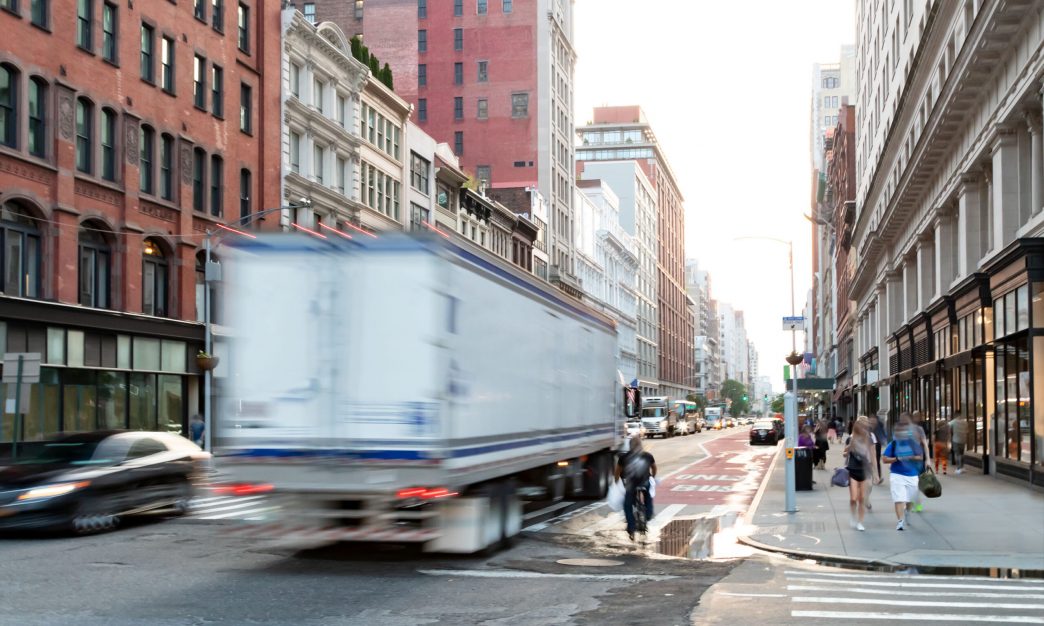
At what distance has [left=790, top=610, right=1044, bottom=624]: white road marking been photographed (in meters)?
10.3

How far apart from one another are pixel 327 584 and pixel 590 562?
12.1 ft

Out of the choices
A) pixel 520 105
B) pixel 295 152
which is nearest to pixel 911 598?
pixel 295 152

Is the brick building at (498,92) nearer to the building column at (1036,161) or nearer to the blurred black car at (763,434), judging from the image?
the blurred black car at (763,434)

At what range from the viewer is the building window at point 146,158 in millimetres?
37375

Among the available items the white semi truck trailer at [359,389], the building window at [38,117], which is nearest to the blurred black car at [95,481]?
the white semi truck trailer at [359,389]

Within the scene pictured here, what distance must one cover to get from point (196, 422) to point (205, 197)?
435 inches

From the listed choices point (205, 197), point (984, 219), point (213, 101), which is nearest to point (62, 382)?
point (205, 197)

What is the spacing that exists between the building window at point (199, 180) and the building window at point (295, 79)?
307 inches

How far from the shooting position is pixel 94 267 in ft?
114

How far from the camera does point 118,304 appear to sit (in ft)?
116

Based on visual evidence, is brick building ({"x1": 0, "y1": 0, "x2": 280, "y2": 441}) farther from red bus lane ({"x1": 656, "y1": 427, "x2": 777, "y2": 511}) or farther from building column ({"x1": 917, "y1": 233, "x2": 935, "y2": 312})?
building column ({"x1": 917, "y1": 233, "x2": 935, "y2": 312})

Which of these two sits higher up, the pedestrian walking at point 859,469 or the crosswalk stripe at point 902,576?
the pedestrian walking at point 859,469

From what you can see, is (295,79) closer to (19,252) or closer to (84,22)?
(84,22)

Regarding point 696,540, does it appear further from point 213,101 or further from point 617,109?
point 617,109
